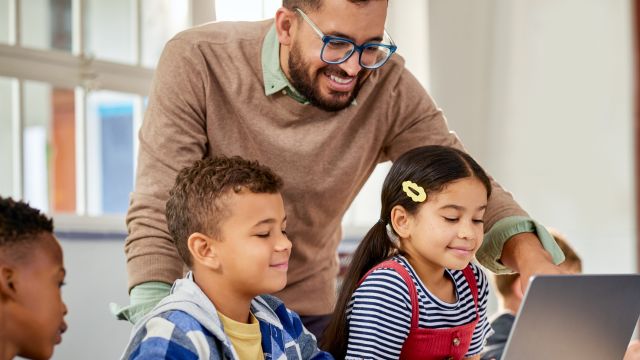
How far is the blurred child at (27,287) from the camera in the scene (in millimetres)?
1309

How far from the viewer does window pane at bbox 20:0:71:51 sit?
2545mm

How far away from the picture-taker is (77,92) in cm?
263

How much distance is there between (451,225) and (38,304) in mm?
759

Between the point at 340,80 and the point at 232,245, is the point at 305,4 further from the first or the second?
the point at 232,245

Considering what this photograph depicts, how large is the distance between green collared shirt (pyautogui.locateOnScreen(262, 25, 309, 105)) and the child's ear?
2.32 ft

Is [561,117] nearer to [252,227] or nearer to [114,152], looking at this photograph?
[114,152]

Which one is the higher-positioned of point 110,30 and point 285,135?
point 110,30

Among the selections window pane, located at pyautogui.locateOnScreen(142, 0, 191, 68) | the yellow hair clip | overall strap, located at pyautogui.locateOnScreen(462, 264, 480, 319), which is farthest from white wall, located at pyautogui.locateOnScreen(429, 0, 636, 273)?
the yellow hair clip

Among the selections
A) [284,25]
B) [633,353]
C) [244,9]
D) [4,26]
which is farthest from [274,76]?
[244,9]

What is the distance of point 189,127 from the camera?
1.77 metres

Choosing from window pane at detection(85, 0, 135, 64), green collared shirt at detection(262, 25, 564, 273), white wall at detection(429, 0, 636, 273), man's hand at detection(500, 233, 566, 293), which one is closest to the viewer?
man's hand at detection(500, 233, 566, 293)

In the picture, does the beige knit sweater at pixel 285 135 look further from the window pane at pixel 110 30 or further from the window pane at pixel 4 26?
the window pane at pixel 110 30

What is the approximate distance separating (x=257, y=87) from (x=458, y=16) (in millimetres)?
2128

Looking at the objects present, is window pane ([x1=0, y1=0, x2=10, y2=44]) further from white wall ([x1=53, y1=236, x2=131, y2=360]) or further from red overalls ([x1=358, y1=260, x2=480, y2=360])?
red overalls ([x1=358, y1=260, x2=480, y2=360])
